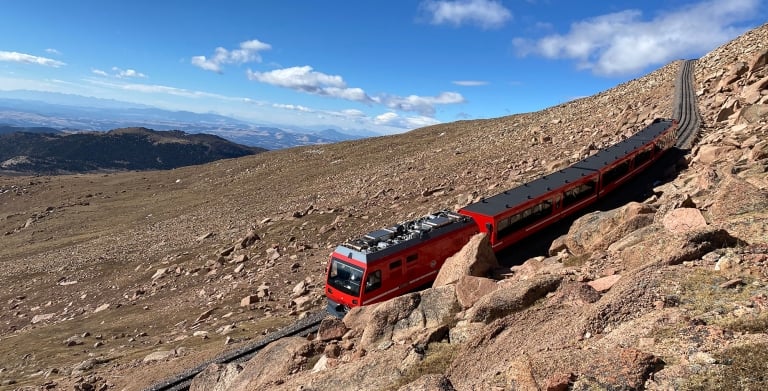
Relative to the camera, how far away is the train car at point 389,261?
62.6ft

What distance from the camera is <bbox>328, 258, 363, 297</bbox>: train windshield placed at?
19052 millimetres

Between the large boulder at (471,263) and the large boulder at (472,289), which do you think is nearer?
the large boulder at (472,289)

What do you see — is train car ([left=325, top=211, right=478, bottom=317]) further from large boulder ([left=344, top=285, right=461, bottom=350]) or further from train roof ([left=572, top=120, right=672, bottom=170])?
train roof ([left=572, top=120, right=672, bottom=170])

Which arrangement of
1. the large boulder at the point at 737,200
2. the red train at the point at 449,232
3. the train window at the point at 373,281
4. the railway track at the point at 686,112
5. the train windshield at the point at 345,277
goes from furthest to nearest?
the railway track at the point at 686,112, the red train at the point at 449,232, the train windshield at the point at 345,277, the train window at the point at 373,281, the large boulder at the point at 737,200

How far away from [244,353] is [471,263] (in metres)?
9.75

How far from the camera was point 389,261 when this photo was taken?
19547mm

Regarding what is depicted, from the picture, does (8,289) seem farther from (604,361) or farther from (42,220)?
(604,361)

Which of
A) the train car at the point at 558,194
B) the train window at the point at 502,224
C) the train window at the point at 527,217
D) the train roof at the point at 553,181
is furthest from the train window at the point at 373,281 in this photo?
the train window at the point at 527,217

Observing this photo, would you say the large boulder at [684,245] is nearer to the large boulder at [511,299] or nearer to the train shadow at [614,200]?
the large boulder at [511,299]

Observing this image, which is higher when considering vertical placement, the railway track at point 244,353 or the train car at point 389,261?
the train car at point 389,261

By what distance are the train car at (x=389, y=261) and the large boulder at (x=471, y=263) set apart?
2.07 metres

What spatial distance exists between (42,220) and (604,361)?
77761 mm

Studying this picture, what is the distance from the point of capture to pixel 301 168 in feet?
249

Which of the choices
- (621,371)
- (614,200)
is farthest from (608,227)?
(614,200)
